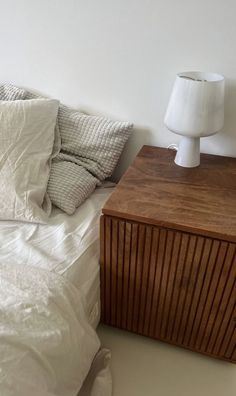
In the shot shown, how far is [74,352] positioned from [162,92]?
3.17 feet

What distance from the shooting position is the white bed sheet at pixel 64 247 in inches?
37.5

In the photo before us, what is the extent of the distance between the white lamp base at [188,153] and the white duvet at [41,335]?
2.00 feet

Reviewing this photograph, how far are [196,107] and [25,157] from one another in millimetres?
608

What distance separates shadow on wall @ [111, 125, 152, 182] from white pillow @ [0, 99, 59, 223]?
1.17ft

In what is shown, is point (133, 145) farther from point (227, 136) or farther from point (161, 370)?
point (161, 370)

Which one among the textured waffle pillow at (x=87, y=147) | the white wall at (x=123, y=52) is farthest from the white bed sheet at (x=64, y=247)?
the white wall at (x=123, y=52)

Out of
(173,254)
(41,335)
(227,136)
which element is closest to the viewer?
(41,335)

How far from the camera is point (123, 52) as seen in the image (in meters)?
1.20

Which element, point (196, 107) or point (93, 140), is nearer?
point (196, 107)

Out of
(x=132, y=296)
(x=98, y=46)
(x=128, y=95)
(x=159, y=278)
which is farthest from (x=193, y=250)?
(x=98, y=46)

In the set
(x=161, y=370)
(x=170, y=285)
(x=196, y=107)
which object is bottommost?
(x=161, y=370)

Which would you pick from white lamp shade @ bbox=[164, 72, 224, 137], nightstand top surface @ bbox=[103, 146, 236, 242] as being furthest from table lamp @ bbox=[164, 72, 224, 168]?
nightstand top surface @ bbox=[103, 146, 236, 242]

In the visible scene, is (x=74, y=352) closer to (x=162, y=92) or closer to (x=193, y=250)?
(x=193, y=250)

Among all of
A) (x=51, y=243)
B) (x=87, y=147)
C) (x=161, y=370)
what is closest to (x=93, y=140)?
(x=87, y=147)
